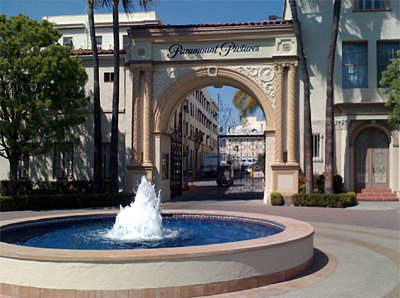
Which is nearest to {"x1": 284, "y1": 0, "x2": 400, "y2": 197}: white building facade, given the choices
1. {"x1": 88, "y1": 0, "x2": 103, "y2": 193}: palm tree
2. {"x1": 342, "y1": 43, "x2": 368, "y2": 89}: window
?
{"x1": 342, "y1": 43, "x2": 368, "y2": 89}: window

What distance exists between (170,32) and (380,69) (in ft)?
33.3

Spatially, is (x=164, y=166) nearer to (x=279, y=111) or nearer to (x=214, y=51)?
(x=214, y=51)

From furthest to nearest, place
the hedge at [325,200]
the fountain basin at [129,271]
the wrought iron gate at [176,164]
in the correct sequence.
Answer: the wrought iron gate at [176,164] < the hedge at [325,200] < the fountain basin at [129,271]

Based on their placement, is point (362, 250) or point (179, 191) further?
point (179, 191)

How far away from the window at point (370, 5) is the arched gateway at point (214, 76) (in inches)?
141

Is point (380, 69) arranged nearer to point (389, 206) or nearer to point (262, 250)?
point (389, 206)

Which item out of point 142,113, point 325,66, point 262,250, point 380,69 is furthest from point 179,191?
point 262,250

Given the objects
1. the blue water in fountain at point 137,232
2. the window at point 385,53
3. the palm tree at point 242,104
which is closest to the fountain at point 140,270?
the blue water in fountain at point 137,232

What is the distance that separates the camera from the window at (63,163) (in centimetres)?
2286

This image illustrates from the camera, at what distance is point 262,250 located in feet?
22.5

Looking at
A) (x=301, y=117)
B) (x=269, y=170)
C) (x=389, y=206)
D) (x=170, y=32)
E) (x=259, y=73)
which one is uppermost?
(x=170, y=32)

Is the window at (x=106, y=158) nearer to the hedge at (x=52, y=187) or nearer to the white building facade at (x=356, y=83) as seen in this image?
the hedge at (x=52, y=187)

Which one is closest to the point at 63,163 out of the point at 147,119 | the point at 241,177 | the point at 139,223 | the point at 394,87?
the point at 147,119

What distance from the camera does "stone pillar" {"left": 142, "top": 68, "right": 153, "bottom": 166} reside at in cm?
2162
